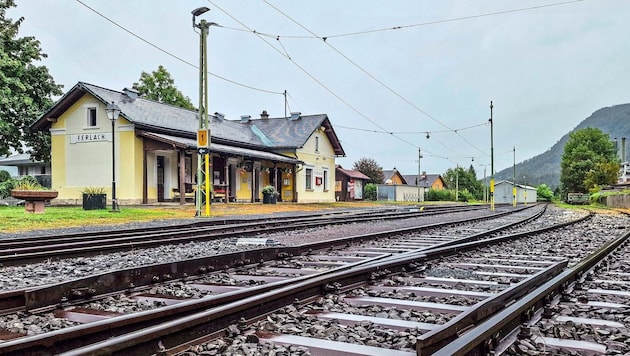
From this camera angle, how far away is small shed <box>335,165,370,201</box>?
51.3 meters

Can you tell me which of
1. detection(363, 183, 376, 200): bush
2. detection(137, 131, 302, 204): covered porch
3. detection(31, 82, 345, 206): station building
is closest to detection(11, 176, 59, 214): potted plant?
detection(31, 82, 345, 206): station building

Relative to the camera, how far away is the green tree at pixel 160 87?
46.7 m

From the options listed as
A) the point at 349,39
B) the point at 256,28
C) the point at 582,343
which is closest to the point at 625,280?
the point at 582,343

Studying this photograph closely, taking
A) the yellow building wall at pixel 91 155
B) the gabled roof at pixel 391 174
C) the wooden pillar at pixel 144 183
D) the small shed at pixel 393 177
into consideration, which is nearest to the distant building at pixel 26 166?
the yellow building wall at pixel 91 155

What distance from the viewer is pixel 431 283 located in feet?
17.5

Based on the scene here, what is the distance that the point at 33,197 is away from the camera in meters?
16.7

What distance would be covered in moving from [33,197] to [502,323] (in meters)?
17.1

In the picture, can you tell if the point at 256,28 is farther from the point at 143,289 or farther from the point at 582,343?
the point at 582,343

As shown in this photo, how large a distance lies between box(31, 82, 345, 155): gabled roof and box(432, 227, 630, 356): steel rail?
76.6 feet

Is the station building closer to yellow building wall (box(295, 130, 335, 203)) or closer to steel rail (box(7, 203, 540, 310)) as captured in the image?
yellow building wall (box(295, 130, 335, 203))

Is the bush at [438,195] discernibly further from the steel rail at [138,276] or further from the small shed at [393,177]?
the steel rail at [138,276]

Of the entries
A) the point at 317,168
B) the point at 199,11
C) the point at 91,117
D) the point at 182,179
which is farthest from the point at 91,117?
the point at 317,168

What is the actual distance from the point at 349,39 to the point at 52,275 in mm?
17306

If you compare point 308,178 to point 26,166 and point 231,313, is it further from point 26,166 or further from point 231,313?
point 231,313
